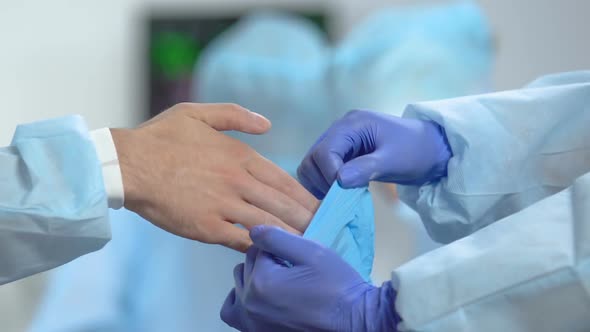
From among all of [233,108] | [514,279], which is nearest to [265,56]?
[233,108]

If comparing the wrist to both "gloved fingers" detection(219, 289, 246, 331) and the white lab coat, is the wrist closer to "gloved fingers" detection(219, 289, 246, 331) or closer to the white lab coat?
"gloved fingers" detection(219, 289, 246, 331)

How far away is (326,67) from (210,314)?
1151 mm

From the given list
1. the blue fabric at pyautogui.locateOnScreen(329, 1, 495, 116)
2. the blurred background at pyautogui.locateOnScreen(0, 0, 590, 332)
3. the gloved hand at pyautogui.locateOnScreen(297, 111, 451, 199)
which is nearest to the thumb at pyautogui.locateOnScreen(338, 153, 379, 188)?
the gloved hand at pyautogui.locateOnScreen(297, 111, 451, 199)

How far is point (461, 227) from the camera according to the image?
109 centimetres

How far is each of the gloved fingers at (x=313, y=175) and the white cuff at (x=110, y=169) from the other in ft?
0.82

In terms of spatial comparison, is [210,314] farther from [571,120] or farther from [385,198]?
[385,198]

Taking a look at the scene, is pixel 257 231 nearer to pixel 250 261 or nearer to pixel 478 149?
pixel 250 261

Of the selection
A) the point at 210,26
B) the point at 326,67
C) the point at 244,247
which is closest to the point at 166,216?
the point at 244,247

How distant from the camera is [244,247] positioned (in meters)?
1.09

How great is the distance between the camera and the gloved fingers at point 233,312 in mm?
1018

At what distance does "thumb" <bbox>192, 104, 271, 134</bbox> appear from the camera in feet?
3.65

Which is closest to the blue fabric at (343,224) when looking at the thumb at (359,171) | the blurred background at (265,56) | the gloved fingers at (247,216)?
the thumb at (359,171)

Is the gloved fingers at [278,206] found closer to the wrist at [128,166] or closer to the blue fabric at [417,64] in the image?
the wrist at [128,166]

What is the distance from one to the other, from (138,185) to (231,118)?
0.57 ft
